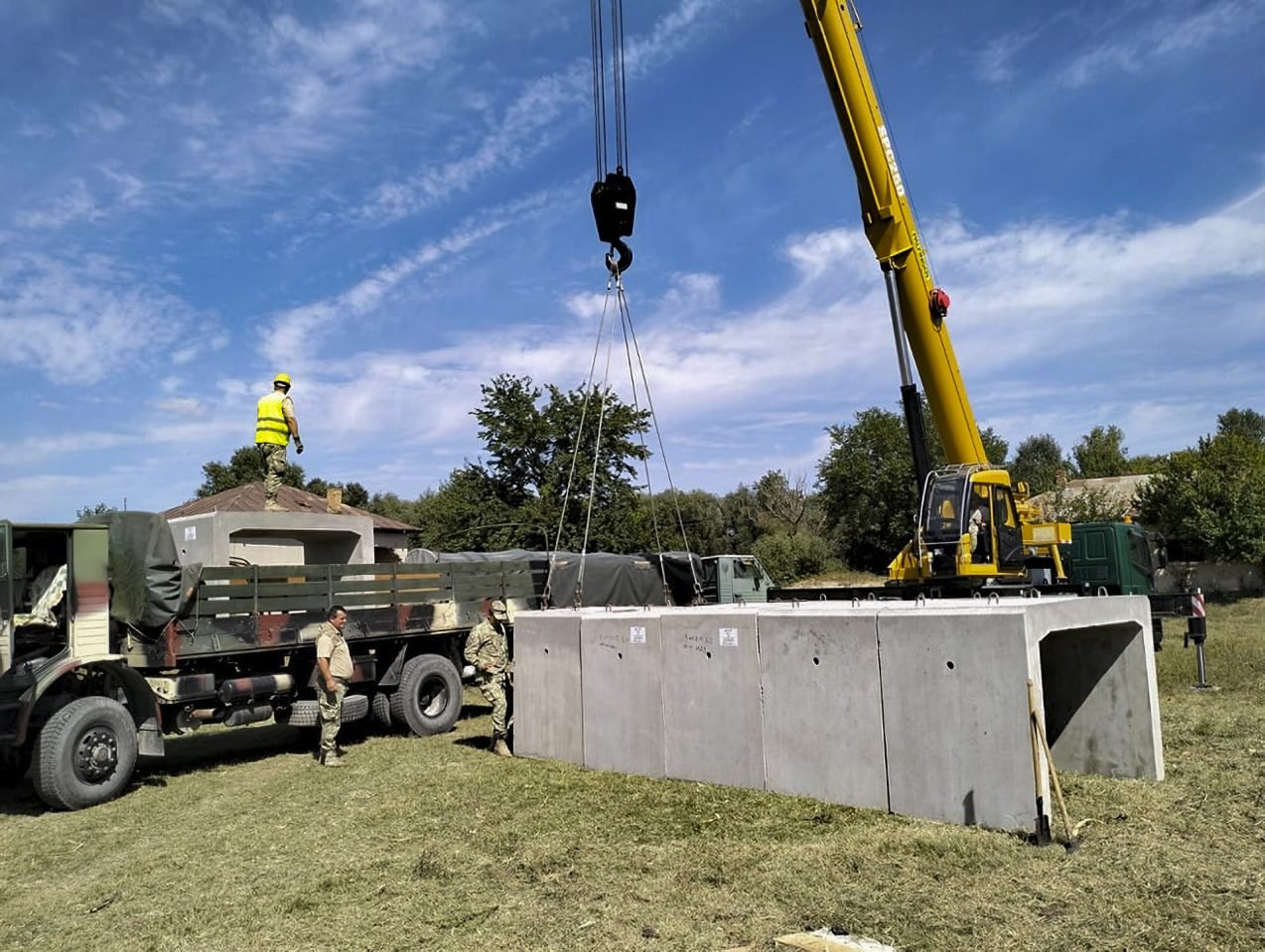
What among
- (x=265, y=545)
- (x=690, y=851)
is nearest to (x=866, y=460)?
(x=265, y=545)

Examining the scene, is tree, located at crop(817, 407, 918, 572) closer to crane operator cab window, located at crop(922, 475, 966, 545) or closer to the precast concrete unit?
crane operator cab window, located at crop(922, 475, 966, 545)

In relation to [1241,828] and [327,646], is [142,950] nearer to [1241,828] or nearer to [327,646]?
[327,646]

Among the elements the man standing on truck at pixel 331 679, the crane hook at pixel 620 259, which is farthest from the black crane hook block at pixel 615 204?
the man standing on truck at pixel 331 679

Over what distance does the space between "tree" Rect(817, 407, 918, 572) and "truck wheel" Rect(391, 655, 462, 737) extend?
36300 millimetres

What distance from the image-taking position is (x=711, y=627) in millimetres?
7957

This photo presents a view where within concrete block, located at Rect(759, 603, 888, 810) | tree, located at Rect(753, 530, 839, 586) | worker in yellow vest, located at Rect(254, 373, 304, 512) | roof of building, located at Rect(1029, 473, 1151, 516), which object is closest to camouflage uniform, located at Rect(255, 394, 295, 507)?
worker in yellow vest, located at Rect(254, 373, 304, 512)

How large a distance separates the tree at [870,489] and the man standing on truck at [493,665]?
1465 inches

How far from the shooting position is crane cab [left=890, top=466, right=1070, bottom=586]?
1268 cm

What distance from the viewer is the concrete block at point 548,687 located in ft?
30.0

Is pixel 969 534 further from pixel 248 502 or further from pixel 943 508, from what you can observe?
pixel 248 502

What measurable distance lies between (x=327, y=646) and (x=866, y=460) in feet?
133

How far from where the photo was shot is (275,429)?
11.1 meters

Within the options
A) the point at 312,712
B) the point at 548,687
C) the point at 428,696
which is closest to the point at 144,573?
the point at 312,712

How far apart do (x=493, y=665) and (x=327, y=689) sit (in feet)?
5.66
